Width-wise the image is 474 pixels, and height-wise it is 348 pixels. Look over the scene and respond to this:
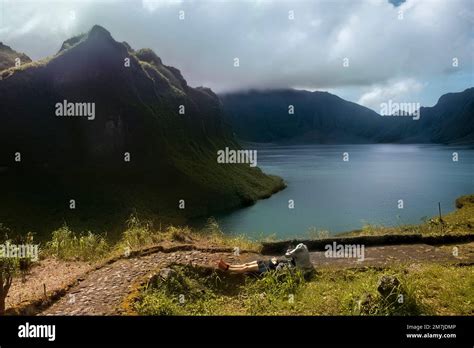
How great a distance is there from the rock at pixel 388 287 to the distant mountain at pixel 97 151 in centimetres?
6058

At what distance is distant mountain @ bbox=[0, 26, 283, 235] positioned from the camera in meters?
71.2

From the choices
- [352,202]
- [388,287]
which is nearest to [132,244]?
[388,287]

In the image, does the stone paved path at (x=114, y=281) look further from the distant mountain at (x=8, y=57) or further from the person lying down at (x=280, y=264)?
the distant mountain at (x=8, y=57)

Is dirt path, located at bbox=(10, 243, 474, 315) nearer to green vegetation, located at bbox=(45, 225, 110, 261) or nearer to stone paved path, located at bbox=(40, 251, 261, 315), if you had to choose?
stone paved path, located at bbox=(40, 251, 261, 315)

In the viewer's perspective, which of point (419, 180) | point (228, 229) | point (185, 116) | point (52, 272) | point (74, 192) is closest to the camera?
point (52, 272)

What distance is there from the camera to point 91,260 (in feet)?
50.2

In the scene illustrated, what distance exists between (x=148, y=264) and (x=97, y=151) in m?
78.5

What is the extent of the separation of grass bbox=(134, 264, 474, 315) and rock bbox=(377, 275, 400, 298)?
2.8 inches

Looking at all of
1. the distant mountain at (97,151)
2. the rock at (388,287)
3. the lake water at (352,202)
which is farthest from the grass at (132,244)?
the distant mountain at (97,151)

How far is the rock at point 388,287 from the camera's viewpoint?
8211mm

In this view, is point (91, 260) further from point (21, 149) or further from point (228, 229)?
point (21, 149)

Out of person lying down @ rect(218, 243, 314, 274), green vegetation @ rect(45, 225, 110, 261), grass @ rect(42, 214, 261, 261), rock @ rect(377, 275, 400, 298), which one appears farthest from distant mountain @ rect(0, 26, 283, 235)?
rock @ rect(377, 275, 400, 298)

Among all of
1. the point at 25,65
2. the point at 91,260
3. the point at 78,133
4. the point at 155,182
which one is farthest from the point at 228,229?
the point at 25,65
